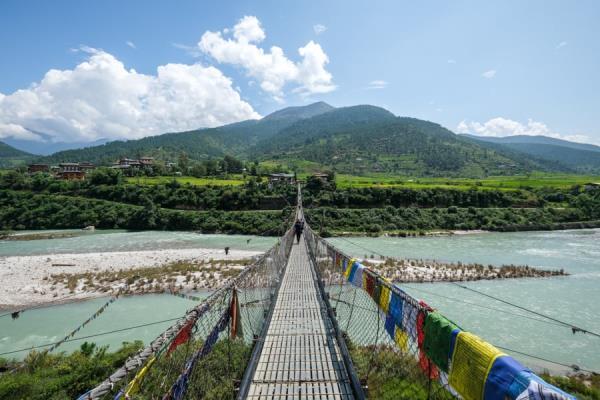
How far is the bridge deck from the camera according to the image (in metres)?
3.14

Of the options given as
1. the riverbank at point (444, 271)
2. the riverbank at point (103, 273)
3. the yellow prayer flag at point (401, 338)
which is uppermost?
the yellow prayer flag at point (401, 338)

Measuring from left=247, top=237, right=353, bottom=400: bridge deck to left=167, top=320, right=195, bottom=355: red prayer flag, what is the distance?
125 centimetres

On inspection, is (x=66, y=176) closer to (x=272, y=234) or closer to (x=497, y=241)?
(x=272, y=234)

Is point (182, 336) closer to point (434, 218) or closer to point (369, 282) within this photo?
point (369, 282)

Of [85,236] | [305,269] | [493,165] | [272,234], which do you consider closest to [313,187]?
[272,234]

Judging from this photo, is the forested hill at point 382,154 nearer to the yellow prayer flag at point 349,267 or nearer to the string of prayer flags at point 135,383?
the yellow prayer flag at point 349,267

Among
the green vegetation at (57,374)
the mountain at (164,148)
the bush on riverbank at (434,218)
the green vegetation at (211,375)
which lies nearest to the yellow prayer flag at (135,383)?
the green vegetation at (211,375)

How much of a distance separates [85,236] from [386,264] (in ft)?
84.9

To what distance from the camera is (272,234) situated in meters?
29.4

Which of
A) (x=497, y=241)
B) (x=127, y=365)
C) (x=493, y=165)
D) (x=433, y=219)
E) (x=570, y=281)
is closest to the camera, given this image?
(x=127, y=365)

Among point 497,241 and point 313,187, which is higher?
point 313,187

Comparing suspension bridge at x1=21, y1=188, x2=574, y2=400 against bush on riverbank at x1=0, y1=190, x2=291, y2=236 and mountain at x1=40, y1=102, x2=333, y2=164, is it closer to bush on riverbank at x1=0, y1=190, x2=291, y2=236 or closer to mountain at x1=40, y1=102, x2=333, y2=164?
bush on riverbank at x1=0, y1=190, x2=291, y2=236

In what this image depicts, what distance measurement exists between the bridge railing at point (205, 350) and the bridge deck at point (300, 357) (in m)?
0.24

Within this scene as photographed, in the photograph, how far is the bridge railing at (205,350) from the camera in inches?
64.4
